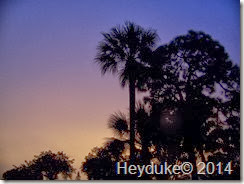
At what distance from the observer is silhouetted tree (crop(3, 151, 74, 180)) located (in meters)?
8.00

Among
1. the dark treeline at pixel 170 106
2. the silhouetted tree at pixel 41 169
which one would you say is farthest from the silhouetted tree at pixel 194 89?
the silhouetted tree at pixel 41 169

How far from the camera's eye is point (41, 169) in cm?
1205

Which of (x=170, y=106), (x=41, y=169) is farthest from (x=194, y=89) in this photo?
(x=41, y=169)

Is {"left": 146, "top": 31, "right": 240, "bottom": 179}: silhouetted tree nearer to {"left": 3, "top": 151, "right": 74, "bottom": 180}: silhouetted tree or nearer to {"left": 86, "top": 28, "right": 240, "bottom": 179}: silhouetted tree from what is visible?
{"left": 86, "top": 28, "right": 240, "bottom": 179}: silhouetted tree

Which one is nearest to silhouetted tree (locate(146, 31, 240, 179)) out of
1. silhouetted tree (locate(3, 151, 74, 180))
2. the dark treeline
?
the dark treeline

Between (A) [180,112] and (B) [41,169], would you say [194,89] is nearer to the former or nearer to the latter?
(A) [180,112]

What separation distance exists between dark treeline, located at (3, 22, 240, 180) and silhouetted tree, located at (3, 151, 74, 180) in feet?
1.78

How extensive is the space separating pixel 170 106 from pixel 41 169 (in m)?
4.64

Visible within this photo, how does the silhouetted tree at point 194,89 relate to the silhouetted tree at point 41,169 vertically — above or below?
above

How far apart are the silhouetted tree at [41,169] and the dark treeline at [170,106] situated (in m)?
0.54

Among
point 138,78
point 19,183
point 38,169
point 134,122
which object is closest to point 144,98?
point 138,78

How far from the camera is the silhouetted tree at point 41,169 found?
800 centimetres

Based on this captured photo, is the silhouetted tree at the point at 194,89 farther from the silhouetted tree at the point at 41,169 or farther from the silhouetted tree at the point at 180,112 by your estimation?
the silhouetted tree at the point at 41,169

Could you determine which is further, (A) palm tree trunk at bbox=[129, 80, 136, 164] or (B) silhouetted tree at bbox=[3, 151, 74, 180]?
(A) palm tree trunk at bbox=[129, 80, 136, 164]
